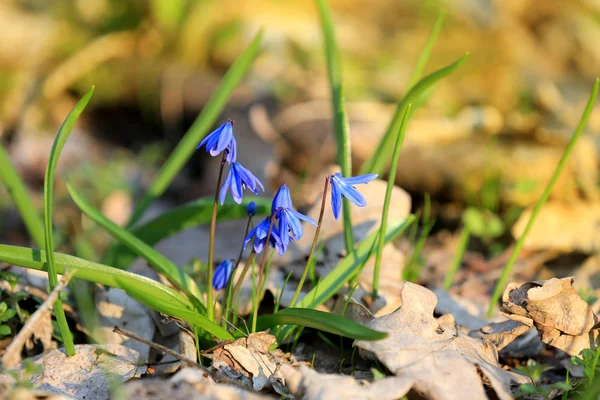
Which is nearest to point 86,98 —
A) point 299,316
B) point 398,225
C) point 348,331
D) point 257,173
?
point 299,316

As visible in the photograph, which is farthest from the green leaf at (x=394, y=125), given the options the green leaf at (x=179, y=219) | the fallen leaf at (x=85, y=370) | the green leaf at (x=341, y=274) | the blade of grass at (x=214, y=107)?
the fallen leaf at (x=85, y=370)

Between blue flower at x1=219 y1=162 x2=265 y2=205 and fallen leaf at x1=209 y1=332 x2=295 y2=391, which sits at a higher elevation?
blue flower at x1=219 y1=162 x2=265 y2=205

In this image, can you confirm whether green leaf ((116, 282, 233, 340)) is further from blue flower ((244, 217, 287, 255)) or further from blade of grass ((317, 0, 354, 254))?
blade of grass ((317, 0, 354, 254))

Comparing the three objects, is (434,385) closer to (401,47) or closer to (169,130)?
(169,130)

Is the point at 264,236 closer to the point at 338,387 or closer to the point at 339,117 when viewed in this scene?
the point at 338,387

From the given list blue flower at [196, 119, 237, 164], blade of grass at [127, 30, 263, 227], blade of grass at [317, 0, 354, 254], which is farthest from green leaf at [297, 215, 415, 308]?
blade of grass at [127, 30, 263, 227]

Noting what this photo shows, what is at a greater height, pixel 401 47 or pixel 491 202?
pixel 401 47

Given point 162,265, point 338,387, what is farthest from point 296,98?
point 338,387
